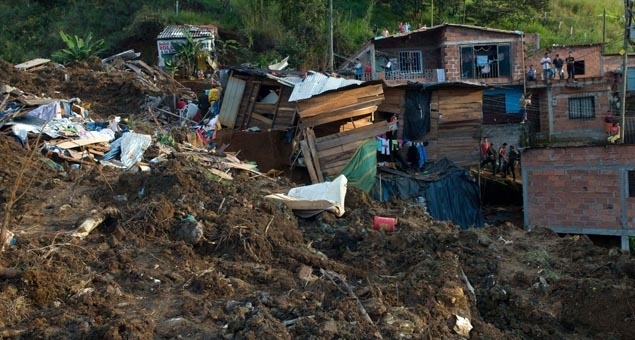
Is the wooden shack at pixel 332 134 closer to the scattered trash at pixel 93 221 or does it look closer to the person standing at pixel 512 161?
the person standing at pixel 512 161

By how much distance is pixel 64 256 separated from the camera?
6445 mm

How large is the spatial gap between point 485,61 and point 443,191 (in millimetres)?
11114

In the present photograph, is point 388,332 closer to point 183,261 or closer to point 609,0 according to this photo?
point 183,261

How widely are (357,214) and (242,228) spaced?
2.46m

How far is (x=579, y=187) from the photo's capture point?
1698cm

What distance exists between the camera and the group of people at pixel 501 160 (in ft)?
70.2

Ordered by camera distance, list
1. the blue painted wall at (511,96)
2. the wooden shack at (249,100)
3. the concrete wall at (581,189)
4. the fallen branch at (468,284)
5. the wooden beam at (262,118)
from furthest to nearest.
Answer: the blue painted wall at (511,96) → the wooden shack at (249,100) → the wooden beam at (262,118) → the concrete wall at (581,189) → the fallen branch at (468,284)

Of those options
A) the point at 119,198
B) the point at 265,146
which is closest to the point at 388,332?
the point at 119,198

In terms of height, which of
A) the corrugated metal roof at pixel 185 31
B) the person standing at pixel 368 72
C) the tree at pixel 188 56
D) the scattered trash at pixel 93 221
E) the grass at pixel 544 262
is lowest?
the grass at pixel 544 262

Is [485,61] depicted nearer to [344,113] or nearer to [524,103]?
[524,103]

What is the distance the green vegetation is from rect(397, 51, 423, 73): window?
3.85 m

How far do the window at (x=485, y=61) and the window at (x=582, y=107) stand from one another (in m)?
2.54

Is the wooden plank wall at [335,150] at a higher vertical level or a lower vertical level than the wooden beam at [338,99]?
lower

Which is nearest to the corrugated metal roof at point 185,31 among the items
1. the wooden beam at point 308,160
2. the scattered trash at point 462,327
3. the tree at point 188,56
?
the tree at point 188,56
